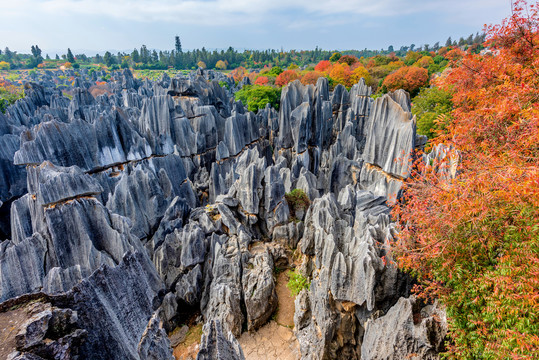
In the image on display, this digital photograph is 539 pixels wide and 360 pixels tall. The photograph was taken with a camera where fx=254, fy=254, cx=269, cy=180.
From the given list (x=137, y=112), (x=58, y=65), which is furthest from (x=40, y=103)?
(x=58, y=65)

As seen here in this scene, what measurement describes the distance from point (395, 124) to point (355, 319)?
945 centimetres

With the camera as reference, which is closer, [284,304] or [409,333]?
[409,333]

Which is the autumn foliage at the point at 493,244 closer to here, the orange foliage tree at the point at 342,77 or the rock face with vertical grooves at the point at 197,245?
the rock face with vertical grooves at the point at 197,245

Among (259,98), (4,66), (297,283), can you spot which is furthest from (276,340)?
(4,66)

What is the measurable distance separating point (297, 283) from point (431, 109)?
22586mm

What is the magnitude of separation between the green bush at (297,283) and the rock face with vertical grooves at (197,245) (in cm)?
21

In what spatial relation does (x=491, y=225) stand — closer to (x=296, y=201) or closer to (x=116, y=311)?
(x=116, y=311)

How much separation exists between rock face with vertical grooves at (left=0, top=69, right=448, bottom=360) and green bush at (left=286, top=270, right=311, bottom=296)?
8.1 inches

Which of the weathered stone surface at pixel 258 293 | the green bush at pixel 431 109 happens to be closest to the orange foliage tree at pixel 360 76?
the green bush at pixel 431 109

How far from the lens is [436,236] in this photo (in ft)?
19.9

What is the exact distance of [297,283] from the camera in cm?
1156

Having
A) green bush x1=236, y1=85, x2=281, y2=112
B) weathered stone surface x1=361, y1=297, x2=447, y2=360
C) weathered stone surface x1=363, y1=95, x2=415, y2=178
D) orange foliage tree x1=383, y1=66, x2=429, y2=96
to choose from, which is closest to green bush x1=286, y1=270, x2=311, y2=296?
weathered stone surface x1=361, y1=297, x2=447, y2=360

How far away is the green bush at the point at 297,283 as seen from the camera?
1128cm

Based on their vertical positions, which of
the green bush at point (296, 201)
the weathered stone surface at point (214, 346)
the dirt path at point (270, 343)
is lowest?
the dirt path at point (270, 343)
